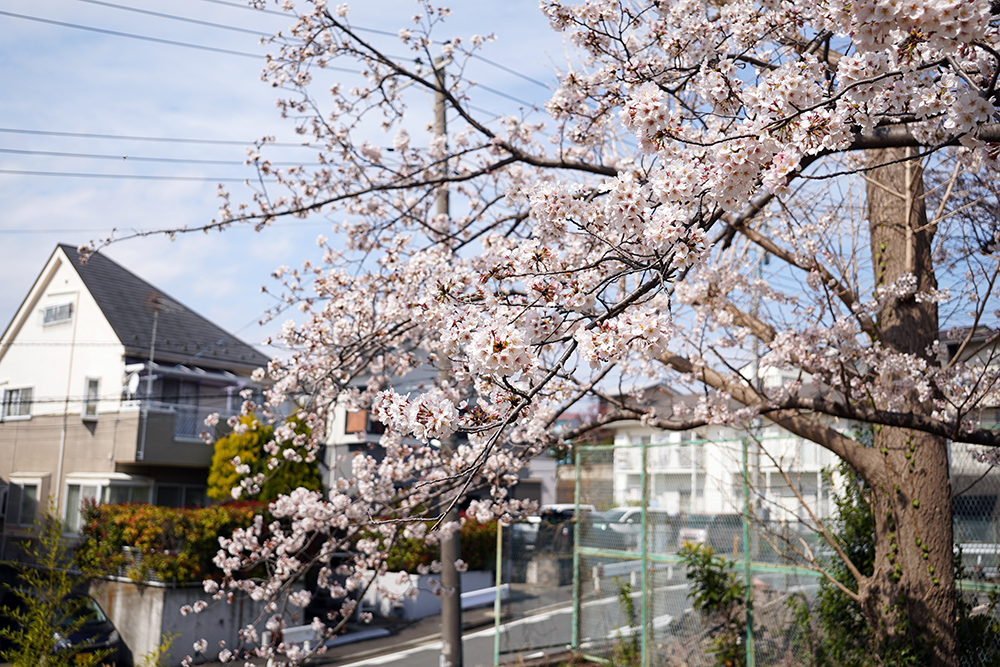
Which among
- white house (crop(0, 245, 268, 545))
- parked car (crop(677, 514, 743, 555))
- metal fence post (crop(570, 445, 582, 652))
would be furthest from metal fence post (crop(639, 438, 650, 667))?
white house (crop(0, 245, 268, 545))

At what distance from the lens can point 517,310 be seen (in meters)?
2.36

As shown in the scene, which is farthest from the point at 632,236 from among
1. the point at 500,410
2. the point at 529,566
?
the point at 529,566

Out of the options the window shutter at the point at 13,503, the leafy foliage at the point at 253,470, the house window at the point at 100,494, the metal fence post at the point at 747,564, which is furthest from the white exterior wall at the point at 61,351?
the metal fence post at the point at 747,564

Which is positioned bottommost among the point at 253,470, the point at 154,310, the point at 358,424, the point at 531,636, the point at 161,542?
the point at 531,636

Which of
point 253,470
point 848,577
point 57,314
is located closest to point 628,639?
point 848,577

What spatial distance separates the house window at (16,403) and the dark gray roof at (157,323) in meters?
3.45

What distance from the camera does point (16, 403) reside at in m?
19.2

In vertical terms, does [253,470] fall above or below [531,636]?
above

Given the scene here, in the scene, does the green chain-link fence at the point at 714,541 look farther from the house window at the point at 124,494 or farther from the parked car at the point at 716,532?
the house window at the point at 124,494

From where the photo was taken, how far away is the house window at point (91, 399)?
1700 cm

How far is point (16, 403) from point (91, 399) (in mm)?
3752

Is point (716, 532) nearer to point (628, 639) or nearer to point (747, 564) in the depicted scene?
point (747, 564)

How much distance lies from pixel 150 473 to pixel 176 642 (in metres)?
6.43

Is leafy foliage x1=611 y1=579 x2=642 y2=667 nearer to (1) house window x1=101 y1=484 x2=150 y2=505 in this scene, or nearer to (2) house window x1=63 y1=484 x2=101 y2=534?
(1) house window x1=101 y1=484 x2=150 y2=505
